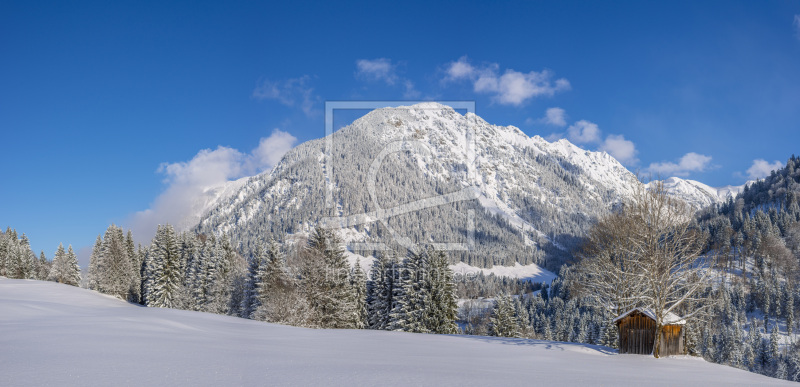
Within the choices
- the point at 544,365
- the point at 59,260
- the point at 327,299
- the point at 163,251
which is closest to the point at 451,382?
the point at 544,365

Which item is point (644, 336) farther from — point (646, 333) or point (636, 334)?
point (636, 334)

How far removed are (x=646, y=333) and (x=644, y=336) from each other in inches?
8.3

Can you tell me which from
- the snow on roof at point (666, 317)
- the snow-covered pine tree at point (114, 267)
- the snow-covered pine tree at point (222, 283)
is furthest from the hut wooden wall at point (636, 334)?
the snow-covered pine tree at point (114, 267)

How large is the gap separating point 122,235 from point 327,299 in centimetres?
4334

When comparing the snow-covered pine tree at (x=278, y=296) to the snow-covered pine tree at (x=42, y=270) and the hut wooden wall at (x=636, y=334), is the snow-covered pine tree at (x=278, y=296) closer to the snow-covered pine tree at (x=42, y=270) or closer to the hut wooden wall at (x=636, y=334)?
the hut wooden wall at (x=636, y=334)

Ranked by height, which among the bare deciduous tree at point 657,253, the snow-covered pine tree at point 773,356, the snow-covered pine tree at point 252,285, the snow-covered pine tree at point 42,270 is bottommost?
the snow-covered pine tree at point 773,356

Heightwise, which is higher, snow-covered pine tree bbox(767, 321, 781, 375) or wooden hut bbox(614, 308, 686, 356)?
wooden hut bbox(614, 308, 686, 356)

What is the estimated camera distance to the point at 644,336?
25078mm

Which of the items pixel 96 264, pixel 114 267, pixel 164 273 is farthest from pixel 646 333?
pixel 96 264

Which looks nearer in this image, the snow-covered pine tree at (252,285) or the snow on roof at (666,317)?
the snow on roof at (666,317)

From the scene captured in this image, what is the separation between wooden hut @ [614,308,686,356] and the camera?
81.3ft

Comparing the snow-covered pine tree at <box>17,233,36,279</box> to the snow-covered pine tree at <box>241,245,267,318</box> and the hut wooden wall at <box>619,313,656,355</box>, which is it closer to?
the snow-covered pine tree at <box>241,245,267,318</box>

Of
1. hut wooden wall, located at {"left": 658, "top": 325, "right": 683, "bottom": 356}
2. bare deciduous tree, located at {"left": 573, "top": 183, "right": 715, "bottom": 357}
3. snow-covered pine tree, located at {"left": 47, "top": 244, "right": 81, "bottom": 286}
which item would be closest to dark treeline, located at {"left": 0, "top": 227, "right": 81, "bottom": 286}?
snow-covered pine tree, located at {"left": 47, "top": 244, "right": 81, "bottom": 286}

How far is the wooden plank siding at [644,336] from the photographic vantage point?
976 inches
